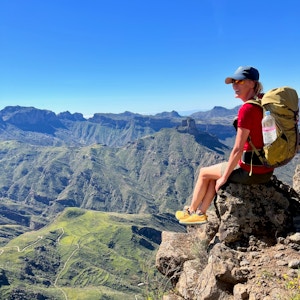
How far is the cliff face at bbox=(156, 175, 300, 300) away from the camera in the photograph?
29.2 ft

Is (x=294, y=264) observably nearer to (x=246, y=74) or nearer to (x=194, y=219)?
(x=194, y=219)

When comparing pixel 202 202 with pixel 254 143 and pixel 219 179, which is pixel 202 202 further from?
pixel 254 143

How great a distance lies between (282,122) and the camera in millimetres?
9883

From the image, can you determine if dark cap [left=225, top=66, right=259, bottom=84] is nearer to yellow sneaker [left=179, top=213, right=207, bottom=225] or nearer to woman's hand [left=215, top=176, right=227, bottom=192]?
woman's hand [left=215, top=176, right=227, bottom=192]

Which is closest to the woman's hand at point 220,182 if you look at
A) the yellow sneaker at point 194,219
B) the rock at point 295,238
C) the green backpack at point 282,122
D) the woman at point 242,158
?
the woman at point 242,158

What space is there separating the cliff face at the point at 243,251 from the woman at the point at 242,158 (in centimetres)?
53

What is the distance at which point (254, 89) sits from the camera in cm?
1121

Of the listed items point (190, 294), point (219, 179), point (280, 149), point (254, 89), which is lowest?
point (190, 294)

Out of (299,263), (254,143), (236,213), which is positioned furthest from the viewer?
(236,213)

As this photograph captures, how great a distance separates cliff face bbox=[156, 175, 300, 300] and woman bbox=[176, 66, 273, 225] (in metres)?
0.53

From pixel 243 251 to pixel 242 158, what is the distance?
2.94 metres

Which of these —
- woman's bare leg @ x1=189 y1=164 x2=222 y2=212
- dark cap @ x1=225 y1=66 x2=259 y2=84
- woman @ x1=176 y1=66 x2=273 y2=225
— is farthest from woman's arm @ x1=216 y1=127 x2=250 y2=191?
dark cap @ x1=225 y1=66 x2=259 y2=84

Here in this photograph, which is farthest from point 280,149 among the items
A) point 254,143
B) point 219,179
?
point 219,179

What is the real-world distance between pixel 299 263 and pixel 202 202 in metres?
4.10
